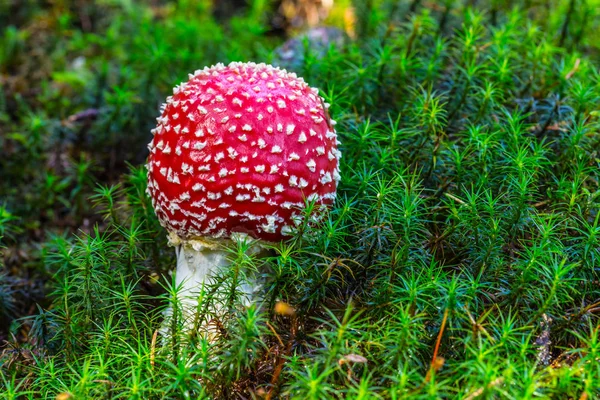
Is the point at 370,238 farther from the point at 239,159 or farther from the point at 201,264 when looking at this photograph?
the point at 201,264

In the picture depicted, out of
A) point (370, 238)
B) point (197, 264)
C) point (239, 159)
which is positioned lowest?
point (197, 264)

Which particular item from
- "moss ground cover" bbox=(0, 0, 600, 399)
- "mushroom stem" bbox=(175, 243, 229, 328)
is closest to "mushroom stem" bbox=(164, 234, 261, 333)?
"mushroom stem" bbox=(175, 243, 229, 328)

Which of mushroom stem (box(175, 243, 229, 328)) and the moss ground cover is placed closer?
the moss ground cover

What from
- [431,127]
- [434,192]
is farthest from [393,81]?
[434,192]

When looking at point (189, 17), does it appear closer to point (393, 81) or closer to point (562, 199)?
point (393, 81)

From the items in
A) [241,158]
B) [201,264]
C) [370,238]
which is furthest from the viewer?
[201,264]

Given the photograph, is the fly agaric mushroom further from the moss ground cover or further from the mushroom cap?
the moss ground cover

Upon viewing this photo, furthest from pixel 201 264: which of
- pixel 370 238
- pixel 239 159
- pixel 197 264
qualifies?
pixel 370 238

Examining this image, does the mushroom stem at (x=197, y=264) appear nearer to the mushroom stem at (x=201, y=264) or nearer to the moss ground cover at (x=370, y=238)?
the mushroom stem at (x=201, y=264)
